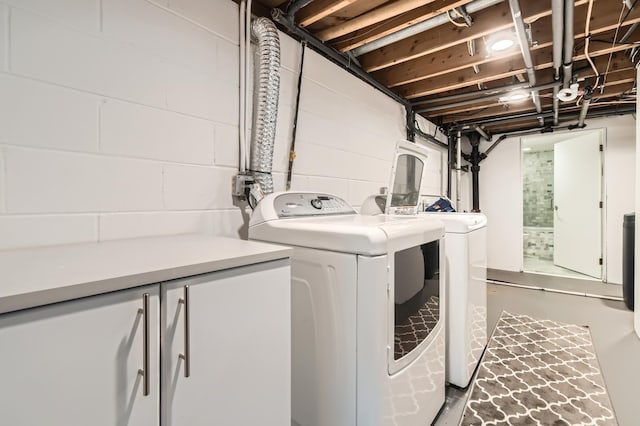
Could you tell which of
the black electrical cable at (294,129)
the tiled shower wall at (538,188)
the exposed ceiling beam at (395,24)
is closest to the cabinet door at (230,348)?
the black electrical cable at (294,129)

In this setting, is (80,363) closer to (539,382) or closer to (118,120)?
(118,120)

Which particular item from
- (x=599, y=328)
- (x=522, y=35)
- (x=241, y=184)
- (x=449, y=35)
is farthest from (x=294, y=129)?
(x=599, y=328)

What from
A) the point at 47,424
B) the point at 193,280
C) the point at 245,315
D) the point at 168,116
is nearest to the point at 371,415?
the point at 245,315

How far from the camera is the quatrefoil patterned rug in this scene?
70.2 inches

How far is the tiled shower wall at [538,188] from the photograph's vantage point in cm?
665

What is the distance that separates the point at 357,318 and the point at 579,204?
5350mm

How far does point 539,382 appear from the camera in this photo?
2.12 meters

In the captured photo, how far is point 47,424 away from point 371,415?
1.01 metres

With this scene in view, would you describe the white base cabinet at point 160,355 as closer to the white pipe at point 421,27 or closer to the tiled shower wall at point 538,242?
the white pipe at point 421,27

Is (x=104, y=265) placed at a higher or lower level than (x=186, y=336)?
higher

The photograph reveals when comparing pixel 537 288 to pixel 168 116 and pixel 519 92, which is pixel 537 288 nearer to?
pixel 519 92

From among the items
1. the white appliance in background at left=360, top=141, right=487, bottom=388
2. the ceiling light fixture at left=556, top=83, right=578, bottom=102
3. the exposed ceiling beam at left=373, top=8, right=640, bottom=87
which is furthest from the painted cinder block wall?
the ceiling light fixture at left=556, top=83, right=578, bottom=102

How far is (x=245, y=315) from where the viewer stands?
0.93 m

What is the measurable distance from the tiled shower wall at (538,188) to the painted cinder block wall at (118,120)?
6.95m
